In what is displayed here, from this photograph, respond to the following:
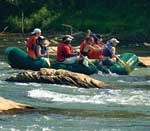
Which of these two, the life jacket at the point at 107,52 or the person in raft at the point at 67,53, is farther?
the life jacket at the point at 107,52

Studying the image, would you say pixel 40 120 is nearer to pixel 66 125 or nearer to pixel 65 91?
pixel 66 125

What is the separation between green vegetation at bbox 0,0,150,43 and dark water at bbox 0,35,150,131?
102 ft

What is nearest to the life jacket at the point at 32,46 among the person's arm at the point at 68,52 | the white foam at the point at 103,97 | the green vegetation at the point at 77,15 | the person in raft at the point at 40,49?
the person in raft at the point at 40,49

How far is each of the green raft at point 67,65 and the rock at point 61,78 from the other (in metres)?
3.30

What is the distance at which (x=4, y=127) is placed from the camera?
46.4 ft

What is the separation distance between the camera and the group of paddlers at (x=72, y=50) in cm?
2553

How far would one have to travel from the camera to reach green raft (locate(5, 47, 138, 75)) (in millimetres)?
25562

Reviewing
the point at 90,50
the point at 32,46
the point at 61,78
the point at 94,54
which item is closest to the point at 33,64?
the point at 32,46

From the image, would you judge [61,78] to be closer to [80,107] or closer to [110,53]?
[80,107]

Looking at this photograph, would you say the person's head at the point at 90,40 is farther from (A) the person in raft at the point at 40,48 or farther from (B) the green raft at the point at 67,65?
(A) the person in raft at the point at 40,48

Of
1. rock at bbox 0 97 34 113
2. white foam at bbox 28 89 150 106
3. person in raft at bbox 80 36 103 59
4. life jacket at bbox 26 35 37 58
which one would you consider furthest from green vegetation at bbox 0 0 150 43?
rock at bbox 0 97 34 113

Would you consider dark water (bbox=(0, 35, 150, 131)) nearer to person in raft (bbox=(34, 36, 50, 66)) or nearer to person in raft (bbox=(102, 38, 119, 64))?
person in raft (bbox=(34, 36, 50, 66))

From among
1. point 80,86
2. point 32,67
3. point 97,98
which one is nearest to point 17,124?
point 97,98

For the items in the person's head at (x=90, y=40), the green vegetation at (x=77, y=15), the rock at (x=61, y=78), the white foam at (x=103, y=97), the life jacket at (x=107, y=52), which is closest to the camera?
the white foam at (x=103, y=97)
